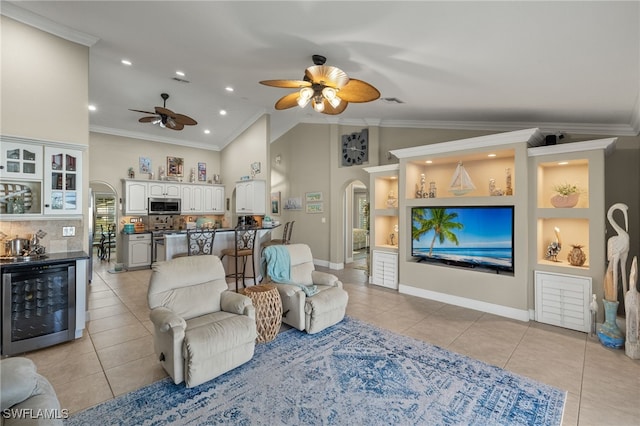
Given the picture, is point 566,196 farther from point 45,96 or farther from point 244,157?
point 244,157

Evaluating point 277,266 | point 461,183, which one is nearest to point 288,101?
point 277,266

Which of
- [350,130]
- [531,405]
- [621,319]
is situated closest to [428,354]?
[531,405]

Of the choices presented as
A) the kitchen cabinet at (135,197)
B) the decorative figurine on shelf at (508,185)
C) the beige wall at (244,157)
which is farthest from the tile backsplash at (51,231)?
the decorative figurine on shelf at (508,185)

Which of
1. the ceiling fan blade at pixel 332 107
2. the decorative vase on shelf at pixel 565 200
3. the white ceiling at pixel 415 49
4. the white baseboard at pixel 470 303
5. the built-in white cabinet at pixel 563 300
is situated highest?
the white ceiling at pixel 415 49

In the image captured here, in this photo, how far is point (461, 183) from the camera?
14.4 ft

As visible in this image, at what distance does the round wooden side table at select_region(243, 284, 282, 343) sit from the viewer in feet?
9.86

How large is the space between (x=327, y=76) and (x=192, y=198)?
6874 mm

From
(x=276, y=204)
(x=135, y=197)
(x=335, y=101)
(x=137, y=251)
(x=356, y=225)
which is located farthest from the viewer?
(x=356, y=225)

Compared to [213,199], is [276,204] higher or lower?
lower

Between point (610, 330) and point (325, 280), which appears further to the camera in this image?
point (325, 280)

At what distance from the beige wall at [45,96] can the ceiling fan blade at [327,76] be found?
301cm

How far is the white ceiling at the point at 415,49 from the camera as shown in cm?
226

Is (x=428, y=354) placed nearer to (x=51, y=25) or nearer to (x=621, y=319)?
(x=621, y=319)

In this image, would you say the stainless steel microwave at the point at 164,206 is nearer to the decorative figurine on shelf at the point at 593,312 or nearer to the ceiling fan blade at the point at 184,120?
the ceiling fan blade at the point at 184,120
